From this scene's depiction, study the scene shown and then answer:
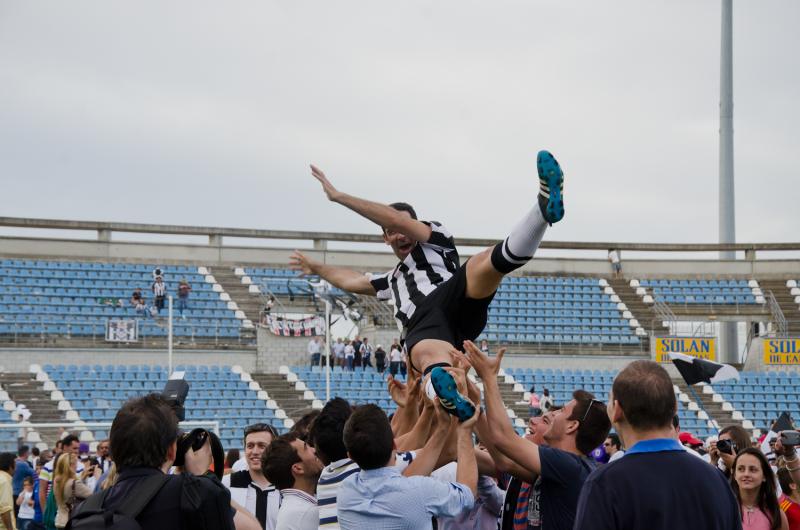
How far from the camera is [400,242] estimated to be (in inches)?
264

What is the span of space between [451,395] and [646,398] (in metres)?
1.15

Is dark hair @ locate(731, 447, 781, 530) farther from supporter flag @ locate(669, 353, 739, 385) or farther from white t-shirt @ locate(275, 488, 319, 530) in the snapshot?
supporter flag @ locate(669, 353, 739, 385)

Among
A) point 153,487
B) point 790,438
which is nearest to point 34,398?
point 790,438

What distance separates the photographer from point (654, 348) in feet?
99.1

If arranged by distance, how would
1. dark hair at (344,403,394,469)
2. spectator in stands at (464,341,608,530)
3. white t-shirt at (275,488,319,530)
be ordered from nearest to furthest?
spectator in stands at (464,341,608,530), dark hair at (344,403,394,469), white t-shirt at (275,488,319,530)

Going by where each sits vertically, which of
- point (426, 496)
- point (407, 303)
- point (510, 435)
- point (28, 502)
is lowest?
point (28, 502)

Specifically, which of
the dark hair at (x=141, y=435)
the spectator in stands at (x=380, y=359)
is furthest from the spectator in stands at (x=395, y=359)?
the dark hair at (x=141, y=435)

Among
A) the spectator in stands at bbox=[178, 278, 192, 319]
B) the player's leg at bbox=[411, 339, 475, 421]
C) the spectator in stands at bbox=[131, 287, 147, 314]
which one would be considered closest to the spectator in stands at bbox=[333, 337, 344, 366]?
the spectator in stands at bbox=[178, 278, 192, 319]

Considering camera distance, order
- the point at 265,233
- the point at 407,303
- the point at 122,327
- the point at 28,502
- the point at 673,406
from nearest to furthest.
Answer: the point at 673,406 < the point at 407,303 < the point at 28,502 < the point at 122,327 < the point at 265,233

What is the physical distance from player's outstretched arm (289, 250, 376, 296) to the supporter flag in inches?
174

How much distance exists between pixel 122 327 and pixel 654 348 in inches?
604

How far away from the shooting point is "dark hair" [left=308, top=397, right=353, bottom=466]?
16.5 ft

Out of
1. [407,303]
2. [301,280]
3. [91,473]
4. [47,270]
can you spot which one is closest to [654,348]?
[301,280]

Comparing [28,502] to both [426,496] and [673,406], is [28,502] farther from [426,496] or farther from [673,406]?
[673,406]
